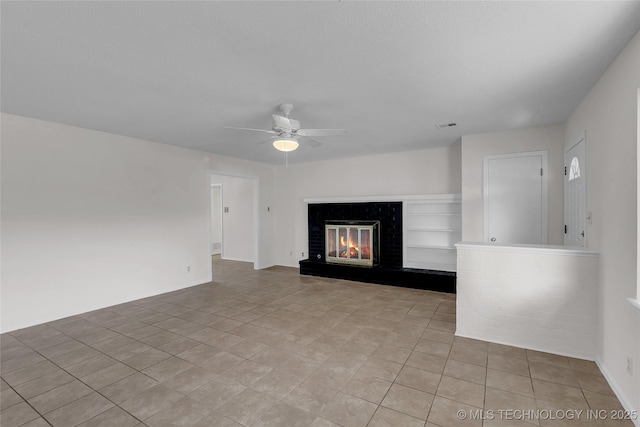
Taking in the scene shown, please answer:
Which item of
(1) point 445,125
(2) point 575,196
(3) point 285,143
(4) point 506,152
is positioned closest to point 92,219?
(3) point 285,143

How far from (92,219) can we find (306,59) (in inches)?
152

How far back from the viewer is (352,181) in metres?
6.22

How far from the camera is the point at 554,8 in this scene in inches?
64.4

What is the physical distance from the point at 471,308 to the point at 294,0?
328 centimetres

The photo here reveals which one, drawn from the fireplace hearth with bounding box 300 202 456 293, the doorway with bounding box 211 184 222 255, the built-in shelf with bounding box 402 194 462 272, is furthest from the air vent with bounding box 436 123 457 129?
the doorway with bounding box 211 184 222 255

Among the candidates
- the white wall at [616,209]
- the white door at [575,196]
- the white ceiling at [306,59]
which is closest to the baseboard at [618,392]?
the white wall at [616,209]

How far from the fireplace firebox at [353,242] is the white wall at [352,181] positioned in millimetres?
711

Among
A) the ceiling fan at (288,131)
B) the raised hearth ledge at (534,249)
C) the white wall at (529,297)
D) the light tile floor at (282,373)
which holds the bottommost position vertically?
the light tile floor at (282,373)

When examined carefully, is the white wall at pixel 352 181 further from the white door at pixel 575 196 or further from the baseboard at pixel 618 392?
the baseboard at pixel 618 392

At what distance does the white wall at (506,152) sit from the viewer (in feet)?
12.9

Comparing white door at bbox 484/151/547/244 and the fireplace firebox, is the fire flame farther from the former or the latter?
white door at bbox 484/151/547/244

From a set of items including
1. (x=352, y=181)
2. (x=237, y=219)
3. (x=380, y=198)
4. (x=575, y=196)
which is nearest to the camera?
(x=575, y=196)

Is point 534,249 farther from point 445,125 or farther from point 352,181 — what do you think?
point 352,181

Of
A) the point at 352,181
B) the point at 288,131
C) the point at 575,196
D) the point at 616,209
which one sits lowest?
the point at 616,209
